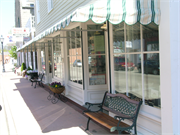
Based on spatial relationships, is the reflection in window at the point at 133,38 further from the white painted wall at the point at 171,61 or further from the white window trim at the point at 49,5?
the white window trim at the point at 49,5

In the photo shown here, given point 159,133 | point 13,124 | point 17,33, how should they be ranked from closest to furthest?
point 159,133, point 13,124, point 17,33

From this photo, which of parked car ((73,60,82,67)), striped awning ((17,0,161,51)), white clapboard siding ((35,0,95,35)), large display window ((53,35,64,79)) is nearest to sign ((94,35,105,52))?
parked car ((73,60,82,67))

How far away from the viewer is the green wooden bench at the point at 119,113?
3312mm

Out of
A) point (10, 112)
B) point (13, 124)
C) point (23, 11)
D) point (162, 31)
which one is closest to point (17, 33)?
point (23, 11)

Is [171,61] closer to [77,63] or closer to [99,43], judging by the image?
[99,43]

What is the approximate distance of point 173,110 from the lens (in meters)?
2.70

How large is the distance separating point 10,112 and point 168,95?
5.01 m

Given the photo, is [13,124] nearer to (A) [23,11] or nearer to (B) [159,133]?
(B) [159,133]

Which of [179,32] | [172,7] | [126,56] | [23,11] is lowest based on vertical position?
[126,56]

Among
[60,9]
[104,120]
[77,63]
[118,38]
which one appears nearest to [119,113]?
[104,120]

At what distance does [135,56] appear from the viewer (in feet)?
12.4

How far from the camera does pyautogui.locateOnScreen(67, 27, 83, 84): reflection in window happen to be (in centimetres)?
639

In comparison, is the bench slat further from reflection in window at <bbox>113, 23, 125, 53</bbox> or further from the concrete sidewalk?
reflection in window at <bbox>113, 23, 125, 53</bbox>

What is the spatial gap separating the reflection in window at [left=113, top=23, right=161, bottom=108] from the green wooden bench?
27 cm
